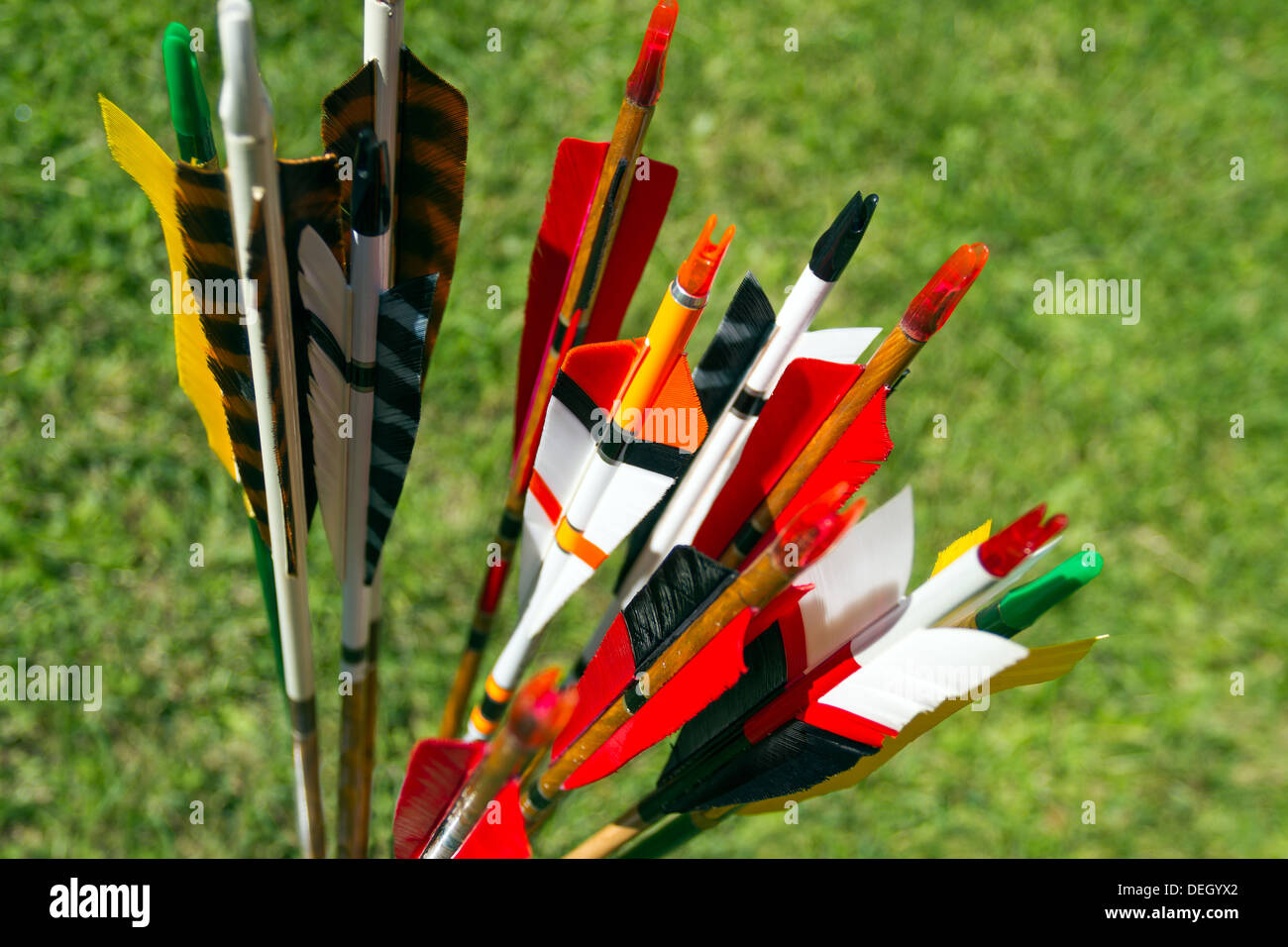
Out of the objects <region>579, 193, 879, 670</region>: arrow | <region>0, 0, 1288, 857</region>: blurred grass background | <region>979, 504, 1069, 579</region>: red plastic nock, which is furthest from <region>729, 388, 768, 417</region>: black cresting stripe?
<region>0, 0, 1288, 857</region>: blurred grass background

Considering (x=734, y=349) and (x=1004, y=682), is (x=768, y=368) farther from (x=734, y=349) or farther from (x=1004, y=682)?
(x=1004, y=682)

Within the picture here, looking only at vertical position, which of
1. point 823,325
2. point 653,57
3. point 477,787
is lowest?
point 477,787

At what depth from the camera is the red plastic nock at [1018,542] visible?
563mm

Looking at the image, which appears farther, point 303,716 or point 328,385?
point 303,716

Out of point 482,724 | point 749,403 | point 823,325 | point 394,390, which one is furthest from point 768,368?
point 823,325

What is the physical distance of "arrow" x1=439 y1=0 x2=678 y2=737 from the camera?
0.68 metres

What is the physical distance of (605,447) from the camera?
2.25ft

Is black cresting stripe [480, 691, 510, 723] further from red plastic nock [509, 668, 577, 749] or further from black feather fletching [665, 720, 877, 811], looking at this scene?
red plastic nock [509, 668, 577, 749]

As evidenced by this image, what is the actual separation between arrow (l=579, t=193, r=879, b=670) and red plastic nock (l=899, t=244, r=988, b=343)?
0.06m

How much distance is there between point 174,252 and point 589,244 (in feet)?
0.91

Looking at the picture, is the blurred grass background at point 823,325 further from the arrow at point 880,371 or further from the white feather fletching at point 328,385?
the arrow at point 880,371

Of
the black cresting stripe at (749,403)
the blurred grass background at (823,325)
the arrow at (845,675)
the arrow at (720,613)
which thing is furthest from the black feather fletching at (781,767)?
the blurred grass background at (823,325)

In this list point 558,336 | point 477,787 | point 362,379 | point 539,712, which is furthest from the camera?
point 558,336

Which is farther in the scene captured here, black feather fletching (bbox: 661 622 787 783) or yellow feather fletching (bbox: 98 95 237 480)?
black feather fletching (bbox: 661 622 787 783)
